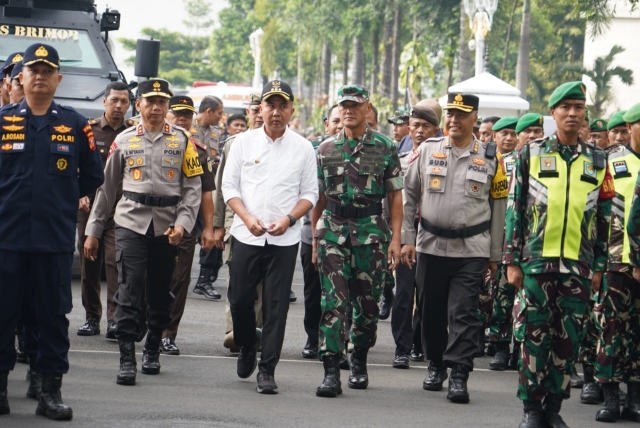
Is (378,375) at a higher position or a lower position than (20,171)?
lower

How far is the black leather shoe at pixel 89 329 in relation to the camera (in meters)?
11.6

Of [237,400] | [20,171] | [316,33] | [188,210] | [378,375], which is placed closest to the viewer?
[20,171]

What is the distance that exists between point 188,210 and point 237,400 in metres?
1.60

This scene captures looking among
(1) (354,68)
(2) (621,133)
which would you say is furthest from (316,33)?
(2) (621,133)

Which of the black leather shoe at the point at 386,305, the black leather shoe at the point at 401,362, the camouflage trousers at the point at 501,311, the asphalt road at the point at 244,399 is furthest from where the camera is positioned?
the black leather shoe at the point at 386,305

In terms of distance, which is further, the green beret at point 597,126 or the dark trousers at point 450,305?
the green beret at point 597,126

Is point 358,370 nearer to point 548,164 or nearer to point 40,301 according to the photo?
point 548,164

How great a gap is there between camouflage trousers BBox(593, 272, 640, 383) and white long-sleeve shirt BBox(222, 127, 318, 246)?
85.1 inches

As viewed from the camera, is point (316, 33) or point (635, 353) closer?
point (635, 353)

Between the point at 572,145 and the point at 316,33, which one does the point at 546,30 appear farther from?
the point at 572,145

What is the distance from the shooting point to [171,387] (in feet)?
30.2

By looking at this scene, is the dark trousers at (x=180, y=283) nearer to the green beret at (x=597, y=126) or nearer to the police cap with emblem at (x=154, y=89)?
the police cap with emblem at (x=154, y=89)

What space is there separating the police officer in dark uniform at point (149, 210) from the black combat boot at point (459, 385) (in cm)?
213

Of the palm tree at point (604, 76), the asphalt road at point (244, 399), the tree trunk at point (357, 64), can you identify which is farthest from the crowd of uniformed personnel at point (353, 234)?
the tree trunk at point (357, 64)
